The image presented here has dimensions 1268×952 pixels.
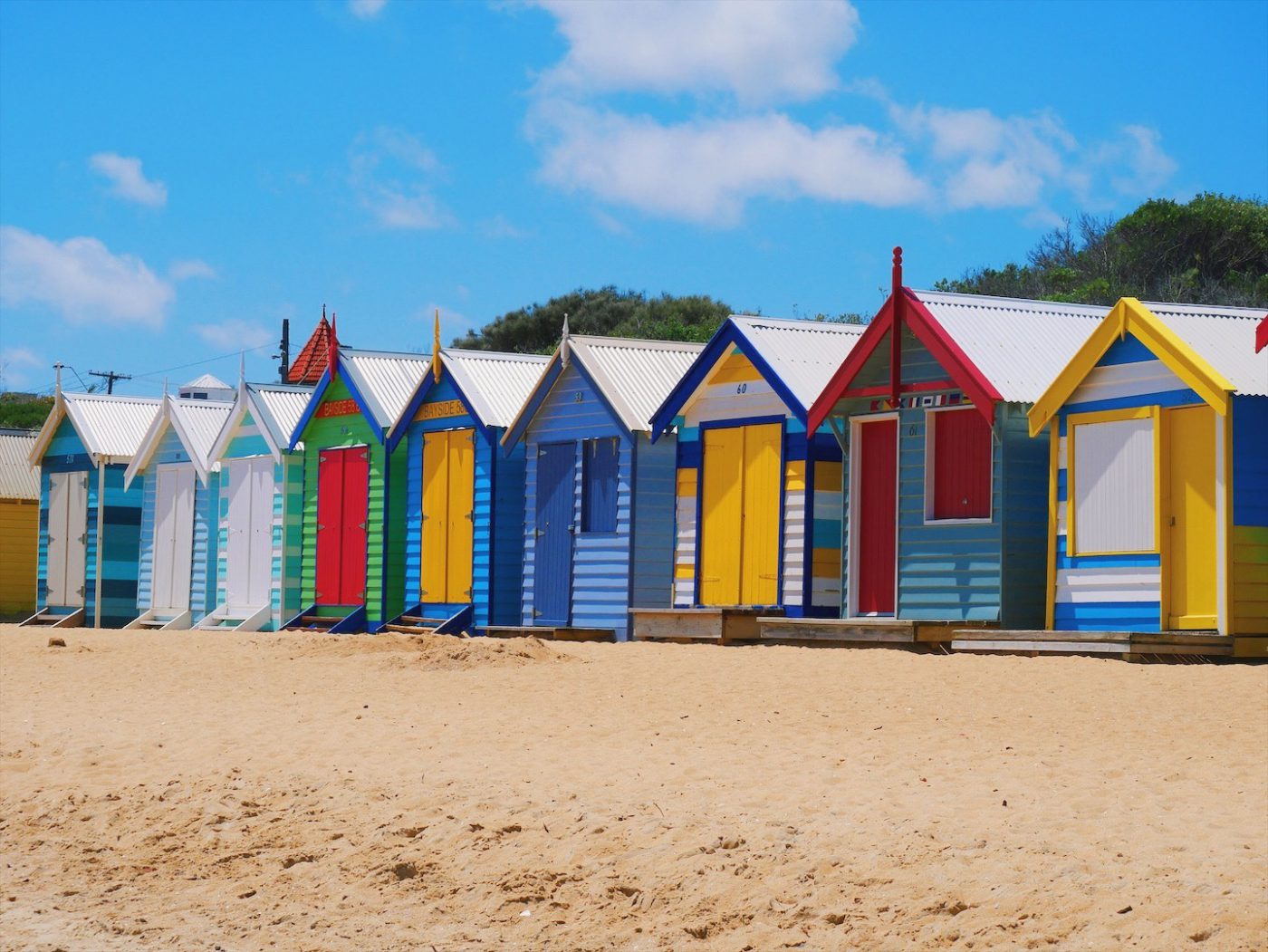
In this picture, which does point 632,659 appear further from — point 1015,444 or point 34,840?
point 34,840

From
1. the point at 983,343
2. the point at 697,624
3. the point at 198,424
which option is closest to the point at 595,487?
the point at 697,624

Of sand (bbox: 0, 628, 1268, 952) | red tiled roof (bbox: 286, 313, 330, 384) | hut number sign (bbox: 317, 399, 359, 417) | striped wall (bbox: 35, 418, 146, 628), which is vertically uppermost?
red tiled roof (bbox: 286, 313, 330, 384)

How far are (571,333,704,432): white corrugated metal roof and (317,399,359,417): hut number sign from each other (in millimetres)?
4388

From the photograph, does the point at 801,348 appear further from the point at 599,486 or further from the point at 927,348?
the point at 599,486

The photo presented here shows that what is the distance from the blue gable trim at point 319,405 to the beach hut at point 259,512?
0.40 m

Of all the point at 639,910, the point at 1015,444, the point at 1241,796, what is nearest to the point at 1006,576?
the point at 1015,444

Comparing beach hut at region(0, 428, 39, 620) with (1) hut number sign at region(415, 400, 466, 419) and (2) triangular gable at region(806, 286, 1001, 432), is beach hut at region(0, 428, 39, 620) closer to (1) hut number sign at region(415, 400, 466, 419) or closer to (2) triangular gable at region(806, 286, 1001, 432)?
(1) hut number sign at region(415, 400, 466, 419)

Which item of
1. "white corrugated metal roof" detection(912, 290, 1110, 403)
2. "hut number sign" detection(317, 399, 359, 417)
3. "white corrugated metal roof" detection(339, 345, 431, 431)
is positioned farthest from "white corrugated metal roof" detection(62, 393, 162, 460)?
"white corrugated metal roof" detection(912, 290, 1110, 403)

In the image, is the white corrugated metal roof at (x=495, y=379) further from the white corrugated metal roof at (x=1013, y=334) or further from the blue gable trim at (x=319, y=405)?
the white corrugated metal roof at (x=1013, y=334)

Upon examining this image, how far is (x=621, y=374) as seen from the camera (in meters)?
23.2

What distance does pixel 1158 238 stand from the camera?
44500 millimetres

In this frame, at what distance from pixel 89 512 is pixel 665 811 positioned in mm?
24157

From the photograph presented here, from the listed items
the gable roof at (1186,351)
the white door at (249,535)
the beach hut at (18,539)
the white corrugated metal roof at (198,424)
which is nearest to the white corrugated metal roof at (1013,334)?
the gable roof at (1186,351)

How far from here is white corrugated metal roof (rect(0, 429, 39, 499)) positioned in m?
40.6
